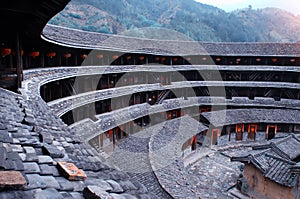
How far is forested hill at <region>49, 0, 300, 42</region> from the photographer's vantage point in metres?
79.1

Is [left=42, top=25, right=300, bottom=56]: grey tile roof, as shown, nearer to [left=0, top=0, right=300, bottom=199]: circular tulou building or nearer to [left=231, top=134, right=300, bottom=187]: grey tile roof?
[left=0, top=0, right=300, bottom=199]: circular tulou building

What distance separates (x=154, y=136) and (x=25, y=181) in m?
18.6

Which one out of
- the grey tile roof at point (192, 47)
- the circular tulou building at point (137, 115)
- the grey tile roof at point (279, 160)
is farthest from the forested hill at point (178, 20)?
the grey tile roof at point (279, 160)

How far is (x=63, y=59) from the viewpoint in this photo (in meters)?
21.5

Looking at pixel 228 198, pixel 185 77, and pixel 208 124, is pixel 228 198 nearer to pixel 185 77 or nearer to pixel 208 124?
pixel 208 124

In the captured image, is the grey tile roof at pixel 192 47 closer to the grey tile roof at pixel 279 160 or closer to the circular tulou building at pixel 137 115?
→ the circular tulou building at pixel 137 115

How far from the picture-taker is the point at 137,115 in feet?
81.1

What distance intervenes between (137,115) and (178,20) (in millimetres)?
86320

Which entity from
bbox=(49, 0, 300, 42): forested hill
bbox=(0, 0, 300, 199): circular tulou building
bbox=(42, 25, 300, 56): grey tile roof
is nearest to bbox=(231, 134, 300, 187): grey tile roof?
bbox=(0, 0, 300, 199): circular tulou building

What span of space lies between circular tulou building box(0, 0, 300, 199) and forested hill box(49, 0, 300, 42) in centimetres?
3711

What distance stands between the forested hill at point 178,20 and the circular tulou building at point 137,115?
37.1 meters

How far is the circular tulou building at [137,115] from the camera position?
407 centimetres

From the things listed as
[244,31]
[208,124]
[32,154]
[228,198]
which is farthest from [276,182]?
[244,31]

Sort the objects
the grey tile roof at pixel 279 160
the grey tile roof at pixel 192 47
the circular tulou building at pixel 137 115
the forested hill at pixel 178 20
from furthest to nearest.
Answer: the forested hill at pixel 178 20
the grey tile roof at pixel 192 47
the grey tile roof at pixel 279 160
the circular tulou building at pixel 137 115
